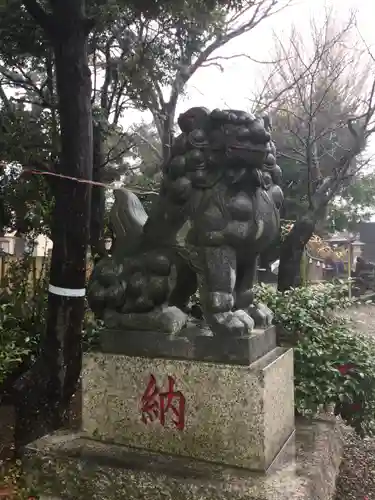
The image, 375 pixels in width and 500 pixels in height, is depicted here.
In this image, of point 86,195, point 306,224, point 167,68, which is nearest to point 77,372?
point 86,195

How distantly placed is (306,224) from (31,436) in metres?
4.76

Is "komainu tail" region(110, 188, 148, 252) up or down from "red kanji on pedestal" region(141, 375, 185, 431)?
up

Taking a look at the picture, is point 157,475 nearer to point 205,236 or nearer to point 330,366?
point 205,236

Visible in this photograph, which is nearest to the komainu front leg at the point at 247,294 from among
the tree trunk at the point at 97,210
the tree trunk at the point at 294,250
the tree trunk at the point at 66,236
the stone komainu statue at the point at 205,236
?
the stone komainu statue at the point at 205,236

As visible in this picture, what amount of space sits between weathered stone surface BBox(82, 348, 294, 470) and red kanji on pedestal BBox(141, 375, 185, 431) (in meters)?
0.02

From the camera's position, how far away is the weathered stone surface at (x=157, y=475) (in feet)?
6.63

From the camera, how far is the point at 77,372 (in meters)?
3.64

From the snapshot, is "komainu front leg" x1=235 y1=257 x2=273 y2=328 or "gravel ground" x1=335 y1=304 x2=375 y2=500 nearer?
"komainu front leg" x1=235 y1=257 x2=273 y2=328

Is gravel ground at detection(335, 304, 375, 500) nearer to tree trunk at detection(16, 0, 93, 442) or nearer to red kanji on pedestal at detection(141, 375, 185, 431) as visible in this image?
red kanji on pedestal at detection(141, 375, 185, 431)

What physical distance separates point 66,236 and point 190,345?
5.23ft

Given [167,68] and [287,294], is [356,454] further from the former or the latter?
[167,68]

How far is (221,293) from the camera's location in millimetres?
2244

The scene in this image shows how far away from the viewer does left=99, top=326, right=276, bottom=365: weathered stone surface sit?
7.16 ft

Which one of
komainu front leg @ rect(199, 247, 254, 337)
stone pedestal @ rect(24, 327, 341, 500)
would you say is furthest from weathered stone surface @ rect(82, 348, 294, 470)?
komainu front leg @ rect(199, 247, 254, 337)
